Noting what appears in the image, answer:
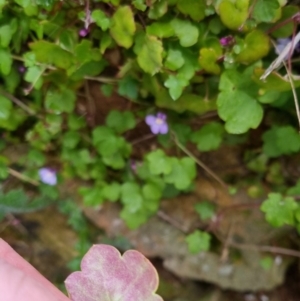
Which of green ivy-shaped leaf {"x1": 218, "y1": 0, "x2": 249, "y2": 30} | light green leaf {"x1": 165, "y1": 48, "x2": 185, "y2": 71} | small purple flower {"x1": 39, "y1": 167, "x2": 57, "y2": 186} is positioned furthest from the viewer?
small purple flower {"x1": 39, "y1": 167, "x2": 57, "y2": 186}

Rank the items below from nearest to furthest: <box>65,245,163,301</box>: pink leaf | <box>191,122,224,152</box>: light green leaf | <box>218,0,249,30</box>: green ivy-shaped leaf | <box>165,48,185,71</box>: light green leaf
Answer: <box>65,245,163,301</box>: pink leaf, <box>218,0,249,30</box>: green ivy-shaped leaf, <box>165,48,185,71</box>: light green leaf, <box>191,122,224,152</box>: light green leaf

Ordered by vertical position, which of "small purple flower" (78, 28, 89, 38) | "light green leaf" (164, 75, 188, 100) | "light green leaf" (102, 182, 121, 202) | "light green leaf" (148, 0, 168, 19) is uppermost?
"light green leaf" (148, 0, 168, 19)

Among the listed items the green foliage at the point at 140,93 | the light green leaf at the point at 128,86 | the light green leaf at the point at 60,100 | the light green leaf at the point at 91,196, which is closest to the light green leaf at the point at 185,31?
the green foliage at the point at 140,93

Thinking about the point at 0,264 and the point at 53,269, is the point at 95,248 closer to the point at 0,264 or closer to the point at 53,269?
the point at 0,264

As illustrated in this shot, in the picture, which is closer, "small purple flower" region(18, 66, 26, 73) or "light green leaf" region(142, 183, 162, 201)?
"small purple flower" region(18, 66, 26, 73)

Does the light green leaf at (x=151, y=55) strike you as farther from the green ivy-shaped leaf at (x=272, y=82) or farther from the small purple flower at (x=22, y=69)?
the small purple flower at (x=22, y=69)

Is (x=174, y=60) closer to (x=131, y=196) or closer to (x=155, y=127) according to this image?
(x=155, y=127)

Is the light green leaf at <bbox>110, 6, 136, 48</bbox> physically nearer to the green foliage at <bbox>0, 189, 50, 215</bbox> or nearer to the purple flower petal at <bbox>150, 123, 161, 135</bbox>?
the purple flower petal at <bbox>150, 123, 161, 135</bbox>

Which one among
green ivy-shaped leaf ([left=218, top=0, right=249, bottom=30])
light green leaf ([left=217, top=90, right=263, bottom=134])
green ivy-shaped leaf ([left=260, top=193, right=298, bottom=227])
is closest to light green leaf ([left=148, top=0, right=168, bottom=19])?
green ivy-shaped leaf ([left=218, top=0, right=249, bottom=30])
